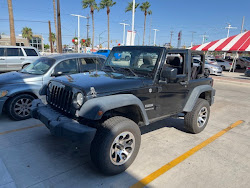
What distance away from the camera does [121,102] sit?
9.29 feet

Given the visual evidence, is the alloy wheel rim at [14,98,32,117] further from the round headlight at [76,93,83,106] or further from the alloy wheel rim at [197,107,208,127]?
the alloy wheel rim at [197,107,208,127]

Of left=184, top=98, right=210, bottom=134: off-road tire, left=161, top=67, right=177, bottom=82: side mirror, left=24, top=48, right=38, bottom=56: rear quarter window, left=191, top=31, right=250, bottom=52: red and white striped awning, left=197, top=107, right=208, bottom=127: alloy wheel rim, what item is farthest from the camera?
left=191, top=31, right=250, bottom=52: red and white striped awning

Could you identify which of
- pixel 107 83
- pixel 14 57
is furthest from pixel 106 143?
pixel 14 57

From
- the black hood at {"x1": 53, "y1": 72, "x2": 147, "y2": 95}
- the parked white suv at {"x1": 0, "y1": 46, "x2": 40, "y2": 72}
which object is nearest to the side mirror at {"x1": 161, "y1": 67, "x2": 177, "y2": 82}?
the black hood at {"x1": 53, "y1": 72, "x2": 147, "y2": 95}

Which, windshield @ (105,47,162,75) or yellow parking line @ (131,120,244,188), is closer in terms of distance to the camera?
yellow parking line @ (131,120,244,188)

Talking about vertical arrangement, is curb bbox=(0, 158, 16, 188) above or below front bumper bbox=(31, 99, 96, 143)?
below

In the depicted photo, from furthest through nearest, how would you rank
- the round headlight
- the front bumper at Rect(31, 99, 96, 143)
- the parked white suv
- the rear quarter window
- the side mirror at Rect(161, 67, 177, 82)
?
the rear quarter window → the parked white suv → the side mirror at Rect(161, 67, 177, 82) → the round headlight → the front bumper at Rect(31, 99, 96, 143)

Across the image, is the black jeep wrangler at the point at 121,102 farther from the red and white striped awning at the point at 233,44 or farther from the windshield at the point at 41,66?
the red and white striped awning at the point at 233,44

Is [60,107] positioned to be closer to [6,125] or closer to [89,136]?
[89,136]

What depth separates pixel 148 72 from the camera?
11.6 feet

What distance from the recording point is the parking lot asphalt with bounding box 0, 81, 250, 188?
9.37 feet

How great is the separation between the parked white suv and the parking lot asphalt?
303 inches

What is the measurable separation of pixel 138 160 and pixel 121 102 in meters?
1.21

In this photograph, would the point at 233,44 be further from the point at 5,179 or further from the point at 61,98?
the point at 5,179
